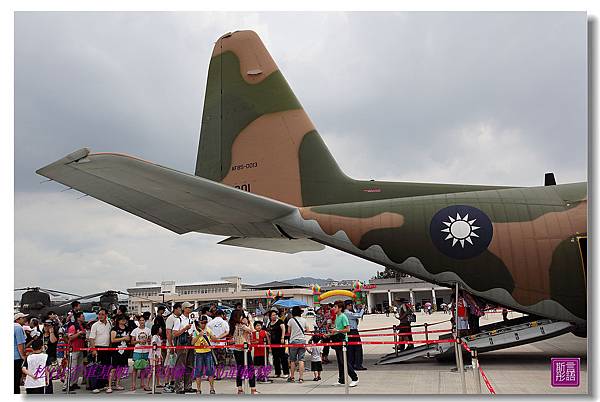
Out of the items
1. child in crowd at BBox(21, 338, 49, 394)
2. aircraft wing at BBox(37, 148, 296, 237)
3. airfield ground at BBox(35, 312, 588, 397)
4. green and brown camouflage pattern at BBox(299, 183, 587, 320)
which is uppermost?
aircraft wing at BBox(37, 148, 296, 237)

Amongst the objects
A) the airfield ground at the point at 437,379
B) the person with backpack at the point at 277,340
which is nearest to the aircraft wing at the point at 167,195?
the person with backpack at the point at 277,340

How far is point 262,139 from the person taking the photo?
14.1 metres

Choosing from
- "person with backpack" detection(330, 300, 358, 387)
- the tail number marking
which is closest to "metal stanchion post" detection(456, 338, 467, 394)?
"person with backpack" detection(330, 300, 358, 387)

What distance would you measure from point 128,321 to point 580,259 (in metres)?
9.47

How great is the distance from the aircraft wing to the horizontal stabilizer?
1.69 m

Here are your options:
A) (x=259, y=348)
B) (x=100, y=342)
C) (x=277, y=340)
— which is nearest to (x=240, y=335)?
(x=259, y=348)

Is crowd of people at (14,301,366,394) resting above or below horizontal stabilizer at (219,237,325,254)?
below

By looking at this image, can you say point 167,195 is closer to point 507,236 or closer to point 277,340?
point 277,340

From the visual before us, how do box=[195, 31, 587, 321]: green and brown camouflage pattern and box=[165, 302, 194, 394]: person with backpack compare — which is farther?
box=[195, 31, 587, 321]: green and brown camouflage pattern

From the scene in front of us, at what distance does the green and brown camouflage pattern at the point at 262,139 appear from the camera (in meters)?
13.5

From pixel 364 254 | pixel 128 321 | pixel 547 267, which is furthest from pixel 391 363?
pixel 128 321

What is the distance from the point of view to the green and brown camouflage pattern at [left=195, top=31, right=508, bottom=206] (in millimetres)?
13492

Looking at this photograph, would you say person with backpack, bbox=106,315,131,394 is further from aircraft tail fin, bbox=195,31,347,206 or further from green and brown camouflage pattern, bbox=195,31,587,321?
aircraft tail fin, bbox=195,31,347,206

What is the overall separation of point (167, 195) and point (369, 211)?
450cm
